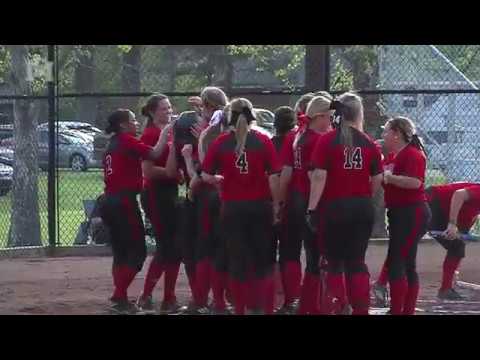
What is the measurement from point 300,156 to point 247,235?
785 millimetres

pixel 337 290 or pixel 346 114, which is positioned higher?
pixel 346 114

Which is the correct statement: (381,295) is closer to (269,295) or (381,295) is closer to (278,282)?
(278,282)

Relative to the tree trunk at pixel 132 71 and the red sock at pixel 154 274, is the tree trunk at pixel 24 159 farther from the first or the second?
the red sock at pixel 154 274

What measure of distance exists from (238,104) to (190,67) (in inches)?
528

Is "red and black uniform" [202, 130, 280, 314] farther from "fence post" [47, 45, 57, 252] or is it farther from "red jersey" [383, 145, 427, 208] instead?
"fence post" [47, 45, 57, 252]

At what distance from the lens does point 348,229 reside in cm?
804

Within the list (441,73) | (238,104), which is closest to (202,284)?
(238,104)

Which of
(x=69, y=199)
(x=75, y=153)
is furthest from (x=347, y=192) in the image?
(x=75, y=153)

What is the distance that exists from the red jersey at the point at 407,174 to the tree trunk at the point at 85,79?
9.38 meters

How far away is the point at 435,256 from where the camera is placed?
13.3 meters

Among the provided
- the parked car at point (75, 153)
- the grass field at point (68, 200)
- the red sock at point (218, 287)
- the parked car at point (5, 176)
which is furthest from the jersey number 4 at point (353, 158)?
the parked car at point (75, 153)

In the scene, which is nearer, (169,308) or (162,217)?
(162,217)

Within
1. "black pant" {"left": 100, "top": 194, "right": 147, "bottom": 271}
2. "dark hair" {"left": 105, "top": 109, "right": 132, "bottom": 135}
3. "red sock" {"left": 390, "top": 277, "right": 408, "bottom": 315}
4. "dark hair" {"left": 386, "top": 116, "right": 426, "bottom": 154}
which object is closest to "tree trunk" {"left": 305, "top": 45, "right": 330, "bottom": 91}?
"dark hair" {"left": 105, "top": 109, "right": 132, "bottom": 135}
